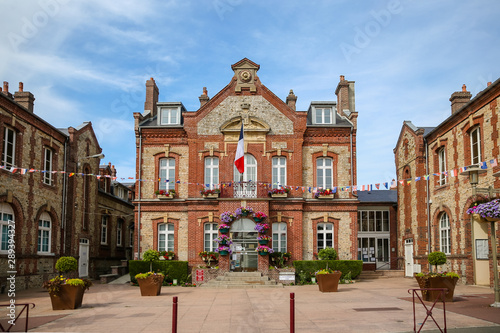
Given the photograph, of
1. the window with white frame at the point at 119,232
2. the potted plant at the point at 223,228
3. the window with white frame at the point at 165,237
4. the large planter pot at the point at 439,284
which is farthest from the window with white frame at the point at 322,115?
the window with white frame at the point at 119,232

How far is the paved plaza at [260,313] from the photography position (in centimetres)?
1051

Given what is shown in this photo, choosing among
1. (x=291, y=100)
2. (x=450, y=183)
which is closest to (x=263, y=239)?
(x=291, y=100)

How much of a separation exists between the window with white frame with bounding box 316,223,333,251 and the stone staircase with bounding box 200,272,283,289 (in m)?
3.99

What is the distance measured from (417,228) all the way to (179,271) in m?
12.2

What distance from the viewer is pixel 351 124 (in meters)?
25.8

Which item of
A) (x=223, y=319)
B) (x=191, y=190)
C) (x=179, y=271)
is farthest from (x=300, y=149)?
(x=223, y=319)

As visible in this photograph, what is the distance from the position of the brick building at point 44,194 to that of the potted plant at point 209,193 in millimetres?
5715

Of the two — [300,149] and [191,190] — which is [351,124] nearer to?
[300,149]

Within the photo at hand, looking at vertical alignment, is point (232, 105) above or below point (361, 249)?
above

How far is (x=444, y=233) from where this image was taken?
23.1 metres

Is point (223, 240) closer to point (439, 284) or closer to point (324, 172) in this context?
point (324, 172)

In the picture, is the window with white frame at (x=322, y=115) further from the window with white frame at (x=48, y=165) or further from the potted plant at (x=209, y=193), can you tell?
the window with white frame at (x=48, y=165)

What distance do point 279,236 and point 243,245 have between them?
77.8 inches

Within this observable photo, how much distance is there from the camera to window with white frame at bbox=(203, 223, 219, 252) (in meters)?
24.6
